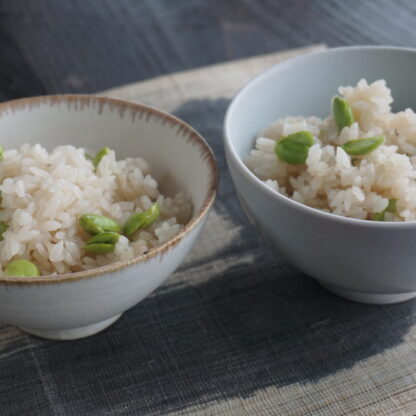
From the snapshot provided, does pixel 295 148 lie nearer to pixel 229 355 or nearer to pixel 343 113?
pixel 343 113

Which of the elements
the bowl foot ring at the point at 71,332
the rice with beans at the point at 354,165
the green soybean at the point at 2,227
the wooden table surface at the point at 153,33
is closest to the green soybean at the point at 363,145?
the rice with beans at the point at 354,165

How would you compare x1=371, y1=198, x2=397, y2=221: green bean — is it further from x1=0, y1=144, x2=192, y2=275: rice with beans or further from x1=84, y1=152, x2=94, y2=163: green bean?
x1=84, y1=152, x2=94, y2=163: green bean

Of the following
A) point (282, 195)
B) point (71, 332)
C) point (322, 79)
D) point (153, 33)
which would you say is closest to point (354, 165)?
point (282, 195)

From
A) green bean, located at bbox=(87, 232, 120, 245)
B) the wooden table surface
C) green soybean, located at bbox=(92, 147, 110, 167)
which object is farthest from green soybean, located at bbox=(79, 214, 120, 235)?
the wooden table surface

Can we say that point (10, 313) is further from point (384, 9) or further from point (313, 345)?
point (384, 9)

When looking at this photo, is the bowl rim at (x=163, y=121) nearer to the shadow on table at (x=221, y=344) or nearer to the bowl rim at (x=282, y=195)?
the bowl rim at (x=282, y=195)

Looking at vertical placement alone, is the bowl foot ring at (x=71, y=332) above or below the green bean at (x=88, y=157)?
below
